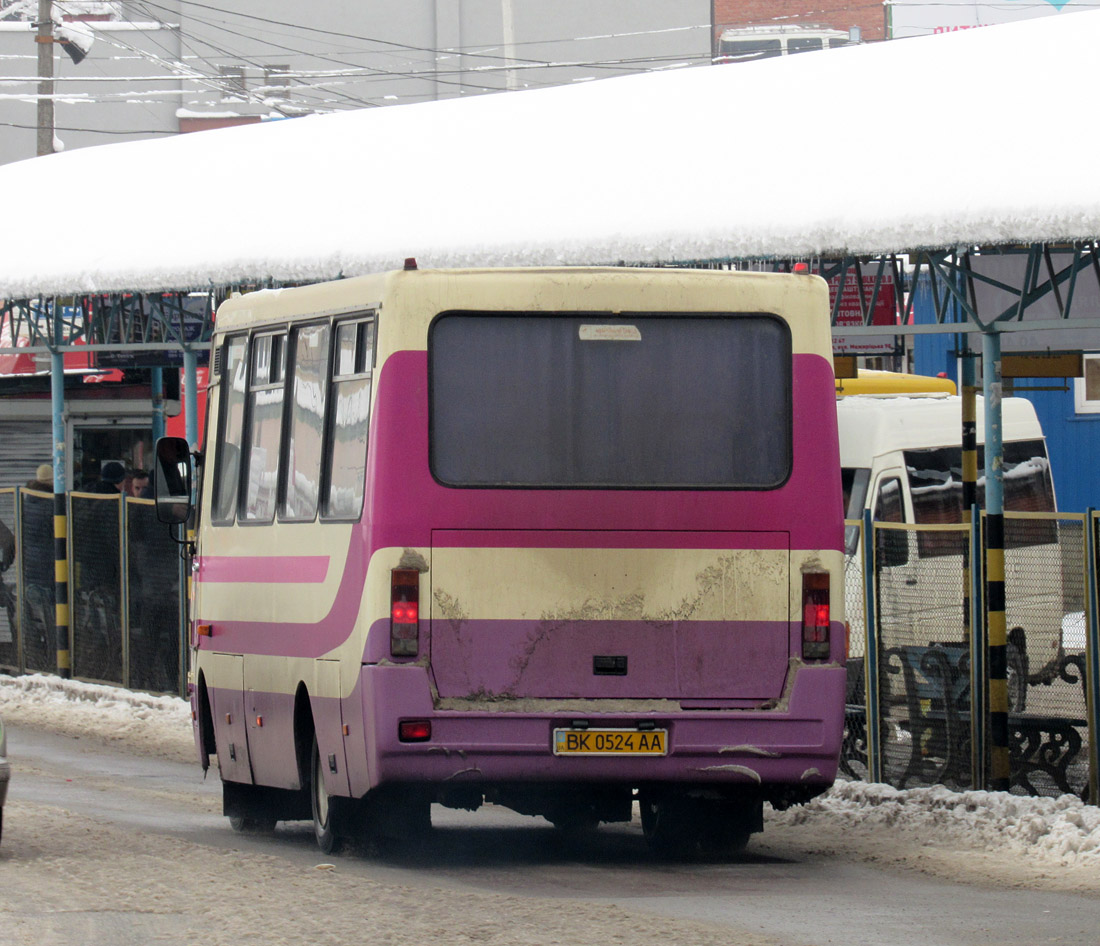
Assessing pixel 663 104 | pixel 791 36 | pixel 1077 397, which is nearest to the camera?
pixel 663 104

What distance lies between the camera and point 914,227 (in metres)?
13.6

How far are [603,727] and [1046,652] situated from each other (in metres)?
3.85

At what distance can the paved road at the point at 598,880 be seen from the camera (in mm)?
8312

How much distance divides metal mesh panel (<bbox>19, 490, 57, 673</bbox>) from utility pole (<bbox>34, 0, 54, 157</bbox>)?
1524 centimetres

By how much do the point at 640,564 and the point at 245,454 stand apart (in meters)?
2.71

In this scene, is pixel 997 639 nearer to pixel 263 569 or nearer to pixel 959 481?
pixel 263 569

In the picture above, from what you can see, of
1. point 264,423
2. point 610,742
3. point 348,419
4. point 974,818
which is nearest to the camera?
point 610,742

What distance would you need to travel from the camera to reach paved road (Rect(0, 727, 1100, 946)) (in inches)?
327

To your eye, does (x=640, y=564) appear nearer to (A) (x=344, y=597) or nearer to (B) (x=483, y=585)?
(B) (x=483, y=585)

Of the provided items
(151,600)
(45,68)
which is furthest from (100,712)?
(45,68)

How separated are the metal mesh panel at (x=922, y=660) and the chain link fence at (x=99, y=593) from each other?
798cm

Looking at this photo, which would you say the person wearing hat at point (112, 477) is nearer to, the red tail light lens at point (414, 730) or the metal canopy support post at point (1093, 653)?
the metal canopy support post at point (1093, 653)

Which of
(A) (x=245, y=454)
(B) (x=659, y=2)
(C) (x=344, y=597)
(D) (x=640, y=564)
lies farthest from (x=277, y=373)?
(B) (x=659, y=2)

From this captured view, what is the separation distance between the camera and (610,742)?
9.75m
